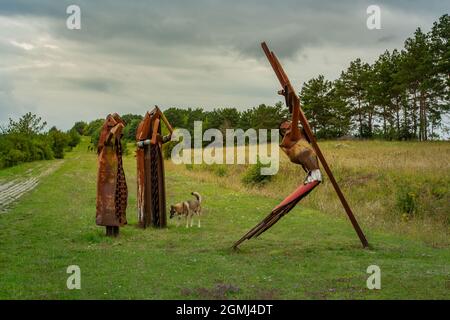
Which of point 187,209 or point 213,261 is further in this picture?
point 187,209

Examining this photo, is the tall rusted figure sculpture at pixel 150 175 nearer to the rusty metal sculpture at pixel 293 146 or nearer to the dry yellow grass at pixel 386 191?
the rusty metal sculpture at pixel 293 146

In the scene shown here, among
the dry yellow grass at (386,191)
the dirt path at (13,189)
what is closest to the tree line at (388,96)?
the dry yellow grass at (386,191)

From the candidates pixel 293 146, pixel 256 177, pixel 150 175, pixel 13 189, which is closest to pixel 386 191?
pixel 256 177

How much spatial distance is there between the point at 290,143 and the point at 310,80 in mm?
52335

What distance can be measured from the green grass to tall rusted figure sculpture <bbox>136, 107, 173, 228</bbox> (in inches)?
18.6

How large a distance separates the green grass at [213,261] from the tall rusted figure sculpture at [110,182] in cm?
47

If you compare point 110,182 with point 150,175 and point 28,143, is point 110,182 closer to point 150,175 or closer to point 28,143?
point 150,175

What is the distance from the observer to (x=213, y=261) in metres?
9.95

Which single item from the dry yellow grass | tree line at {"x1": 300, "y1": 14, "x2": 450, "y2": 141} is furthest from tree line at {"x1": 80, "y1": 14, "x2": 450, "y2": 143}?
the dry yellow grass

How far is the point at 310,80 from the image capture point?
61.2m

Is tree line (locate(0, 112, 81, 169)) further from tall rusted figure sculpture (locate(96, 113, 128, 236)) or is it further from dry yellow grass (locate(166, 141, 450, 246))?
tall rusted figure sculpture (locate(96, 113, 128, 236))

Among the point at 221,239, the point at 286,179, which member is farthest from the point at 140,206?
the point at 286,179

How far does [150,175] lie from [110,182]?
198 centimetres

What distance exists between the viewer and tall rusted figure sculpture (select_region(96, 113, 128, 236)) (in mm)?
12445
